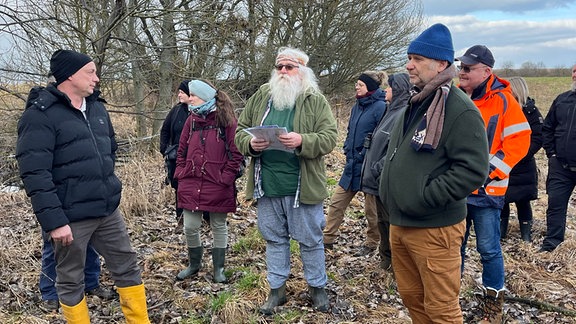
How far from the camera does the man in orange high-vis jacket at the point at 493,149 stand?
369cm

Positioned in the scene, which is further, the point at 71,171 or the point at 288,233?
the point at 288,233

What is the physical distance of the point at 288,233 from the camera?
4145 mm

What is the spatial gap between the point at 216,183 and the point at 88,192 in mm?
1406

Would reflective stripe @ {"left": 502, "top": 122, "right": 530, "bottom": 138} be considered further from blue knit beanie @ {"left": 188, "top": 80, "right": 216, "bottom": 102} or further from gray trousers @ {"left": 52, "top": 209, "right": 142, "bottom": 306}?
gray trousers @ {"left": 52, "top": 209, "right": 142, "bottom": 306}

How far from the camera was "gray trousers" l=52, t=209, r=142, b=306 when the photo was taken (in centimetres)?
332

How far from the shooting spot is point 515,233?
6.35m

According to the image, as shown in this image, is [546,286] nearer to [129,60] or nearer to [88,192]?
[88,192]

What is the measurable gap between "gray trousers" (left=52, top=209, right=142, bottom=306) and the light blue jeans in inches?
44.2

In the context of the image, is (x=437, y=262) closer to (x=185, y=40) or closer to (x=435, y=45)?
(x=435, y=45)

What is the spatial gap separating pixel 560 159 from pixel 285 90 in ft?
12.0

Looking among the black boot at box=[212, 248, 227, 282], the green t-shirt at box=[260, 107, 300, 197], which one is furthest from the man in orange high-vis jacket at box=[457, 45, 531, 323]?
the black boot at box=[212, 248, 227, 282]

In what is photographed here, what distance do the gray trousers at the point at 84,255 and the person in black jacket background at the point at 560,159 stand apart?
4700mm

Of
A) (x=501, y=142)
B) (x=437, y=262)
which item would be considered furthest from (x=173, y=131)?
(x=437, y=262)

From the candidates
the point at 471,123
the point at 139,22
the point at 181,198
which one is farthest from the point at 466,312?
the point at 139,22
